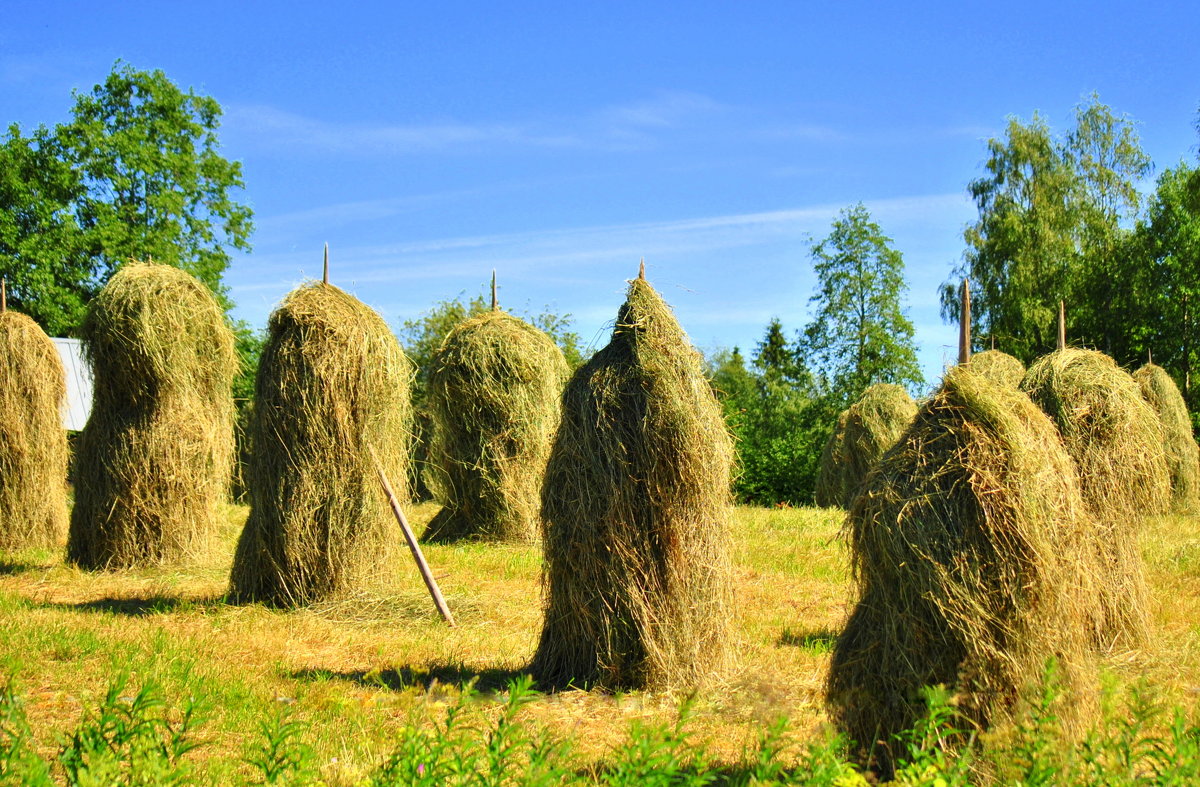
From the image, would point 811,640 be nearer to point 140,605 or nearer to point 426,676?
point 426,676

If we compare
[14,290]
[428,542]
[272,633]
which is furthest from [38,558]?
[14,290]

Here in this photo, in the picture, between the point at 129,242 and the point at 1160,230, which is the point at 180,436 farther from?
the point at 1160,230

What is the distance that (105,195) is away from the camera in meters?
29.9

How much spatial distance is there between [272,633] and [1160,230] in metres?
28.7

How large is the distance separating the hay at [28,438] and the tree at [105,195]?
16867mm

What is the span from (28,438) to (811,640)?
10.2 metres

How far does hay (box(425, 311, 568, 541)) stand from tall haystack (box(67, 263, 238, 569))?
368cm

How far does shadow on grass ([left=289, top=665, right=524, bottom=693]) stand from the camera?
6.43 meters

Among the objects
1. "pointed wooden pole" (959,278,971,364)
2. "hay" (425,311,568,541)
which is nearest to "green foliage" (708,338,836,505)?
"hay" (425,311,568,541)

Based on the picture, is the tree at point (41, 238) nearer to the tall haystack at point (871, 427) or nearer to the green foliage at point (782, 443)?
the green foliage at point (782, 443)

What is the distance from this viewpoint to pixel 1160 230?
28.4 m

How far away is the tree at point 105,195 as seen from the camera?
2791cm

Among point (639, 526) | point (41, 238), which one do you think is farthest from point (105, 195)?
point (639, 526)

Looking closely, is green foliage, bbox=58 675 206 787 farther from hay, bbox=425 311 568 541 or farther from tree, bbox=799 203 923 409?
tree, bbox=799 203 923 409
